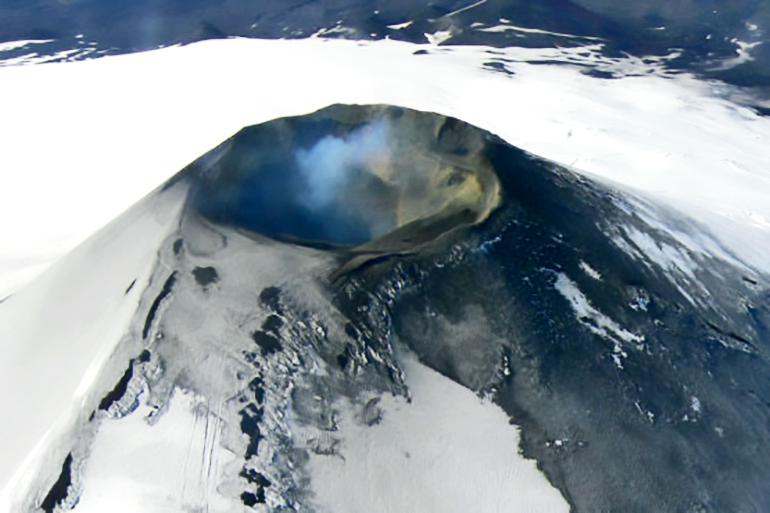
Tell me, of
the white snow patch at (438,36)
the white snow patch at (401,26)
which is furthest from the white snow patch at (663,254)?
the white snow patch at (401,26)

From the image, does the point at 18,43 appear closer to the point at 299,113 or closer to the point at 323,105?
the point at 299,113

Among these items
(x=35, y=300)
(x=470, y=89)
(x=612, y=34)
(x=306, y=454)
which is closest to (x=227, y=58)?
(x=470, y=89)

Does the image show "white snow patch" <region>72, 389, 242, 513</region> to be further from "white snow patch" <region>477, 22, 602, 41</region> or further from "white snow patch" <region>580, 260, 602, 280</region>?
"white snow patch" <region>477, 22, 602, 41</region>

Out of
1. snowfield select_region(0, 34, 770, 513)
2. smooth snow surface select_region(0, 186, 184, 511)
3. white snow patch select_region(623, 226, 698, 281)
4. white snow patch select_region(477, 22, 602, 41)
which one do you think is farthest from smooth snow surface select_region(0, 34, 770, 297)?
smooth snow surface select_region(0, 186, 184, 511)

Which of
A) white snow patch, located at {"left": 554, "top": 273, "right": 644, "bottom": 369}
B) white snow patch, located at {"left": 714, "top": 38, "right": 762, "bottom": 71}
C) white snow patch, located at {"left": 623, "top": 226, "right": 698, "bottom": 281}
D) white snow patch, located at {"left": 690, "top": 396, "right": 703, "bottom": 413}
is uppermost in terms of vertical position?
white snow patch, located at {"left": 554, "top": 273, "right": 644, "bottom": 369}

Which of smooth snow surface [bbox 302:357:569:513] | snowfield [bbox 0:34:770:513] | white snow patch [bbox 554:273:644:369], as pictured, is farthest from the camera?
white snow patch [bbox 554:273:644:369]

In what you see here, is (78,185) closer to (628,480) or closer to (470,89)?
(470,89)

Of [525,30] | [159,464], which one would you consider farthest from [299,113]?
[159,464]
